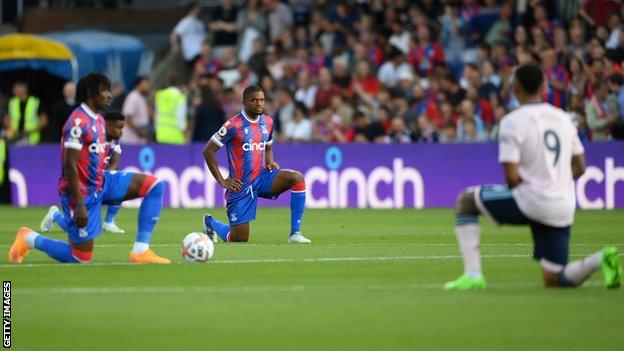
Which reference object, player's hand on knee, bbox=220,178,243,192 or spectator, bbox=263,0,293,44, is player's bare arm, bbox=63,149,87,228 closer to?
player's hand on knee, bbox=220,178,243,192

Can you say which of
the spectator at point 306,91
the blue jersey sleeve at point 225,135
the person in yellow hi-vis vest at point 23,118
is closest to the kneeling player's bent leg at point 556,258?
the blue jersey sleeve at point 225,135

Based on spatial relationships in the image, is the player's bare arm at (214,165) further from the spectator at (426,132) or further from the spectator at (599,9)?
the spectator at (599,9)

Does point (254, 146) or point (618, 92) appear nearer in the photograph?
point (254, 146)

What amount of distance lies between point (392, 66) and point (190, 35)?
19.0 feet

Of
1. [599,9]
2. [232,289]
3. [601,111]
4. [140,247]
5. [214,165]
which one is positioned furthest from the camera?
[599,9]

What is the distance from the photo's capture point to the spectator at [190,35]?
112 feet

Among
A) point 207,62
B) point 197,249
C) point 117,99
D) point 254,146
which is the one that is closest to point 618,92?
point 254,146

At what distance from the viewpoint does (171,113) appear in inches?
1149

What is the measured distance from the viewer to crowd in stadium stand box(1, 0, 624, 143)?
27453mm

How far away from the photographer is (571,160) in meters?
12.2

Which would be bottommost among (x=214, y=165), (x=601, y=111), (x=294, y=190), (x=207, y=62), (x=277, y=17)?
(x=294, y=190)

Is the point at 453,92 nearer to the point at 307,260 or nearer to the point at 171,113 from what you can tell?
the point at 171,113

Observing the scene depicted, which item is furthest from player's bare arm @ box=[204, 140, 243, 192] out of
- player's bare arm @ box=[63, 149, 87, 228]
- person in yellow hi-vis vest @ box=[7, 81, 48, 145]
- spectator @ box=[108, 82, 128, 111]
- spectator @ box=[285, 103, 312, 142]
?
spectator @ box=[108, 82, 128, 111]

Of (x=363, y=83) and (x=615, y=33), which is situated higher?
(x=615, y=33)
